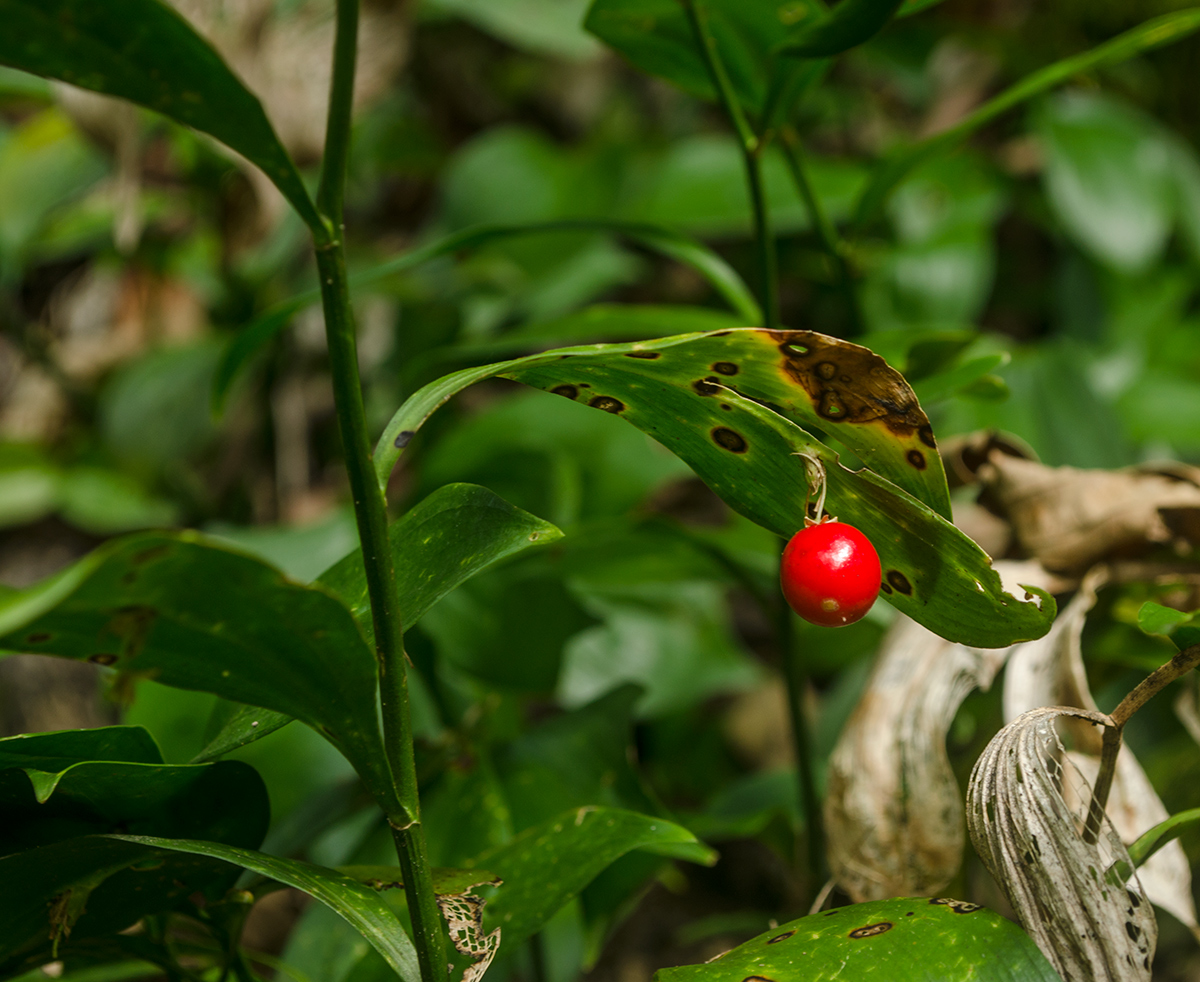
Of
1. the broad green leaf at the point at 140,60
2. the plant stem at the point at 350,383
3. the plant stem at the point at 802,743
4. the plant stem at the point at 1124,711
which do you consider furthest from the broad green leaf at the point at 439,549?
the plant stem at the point at 802,743

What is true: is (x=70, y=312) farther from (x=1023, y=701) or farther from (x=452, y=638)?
(x=1023, y=701)

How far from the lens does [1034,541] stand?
610 millimetres

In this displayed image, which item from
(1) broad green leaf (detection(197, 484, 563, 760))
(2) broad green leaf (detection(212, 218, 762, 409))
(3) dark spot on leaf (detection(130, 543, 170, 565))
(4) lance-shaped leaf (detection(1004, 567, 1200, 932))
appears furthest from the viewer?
(2) broad green leaf (detection(212, 218, 762, 409))

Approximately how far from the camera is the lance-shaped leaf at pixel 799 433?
0.35 metres

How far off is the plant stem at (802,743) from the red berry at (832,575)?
33 centimetres

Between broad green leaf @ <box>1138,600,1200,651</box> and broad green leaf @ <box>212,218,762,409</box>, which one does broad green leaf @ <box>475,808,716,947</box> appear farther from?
broad green leaf @ <box>212,218,762,409</box>

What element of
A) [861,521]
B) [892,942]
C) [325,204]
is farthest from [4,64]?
[892,942]

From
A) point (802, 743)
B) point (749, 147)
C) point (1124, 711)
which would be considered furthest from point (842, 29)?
point (802, 743)

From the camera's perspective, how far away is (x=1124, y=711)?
15.0 inches

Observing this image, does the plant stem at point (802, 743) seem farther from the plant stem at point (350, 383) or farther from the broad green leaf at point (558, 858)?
the plant stem at point (350, 383)

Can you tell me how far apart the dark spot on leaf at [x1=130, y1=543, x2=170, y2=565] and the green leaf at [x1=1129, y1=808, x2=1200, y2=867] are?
16.1 inches

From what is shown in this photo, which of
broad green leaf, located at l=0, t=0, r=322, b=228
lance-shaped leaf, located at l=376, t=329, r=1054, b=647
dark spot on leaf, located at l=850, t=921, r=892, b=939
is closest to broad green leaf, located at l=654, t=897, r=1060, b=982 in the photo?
dark spot on leaf, located at l=850, t=921, r=892, b=939

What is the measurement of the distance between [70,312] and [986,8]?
1.90 m

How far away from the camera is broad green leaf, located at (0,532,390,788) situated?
0.27 meters
